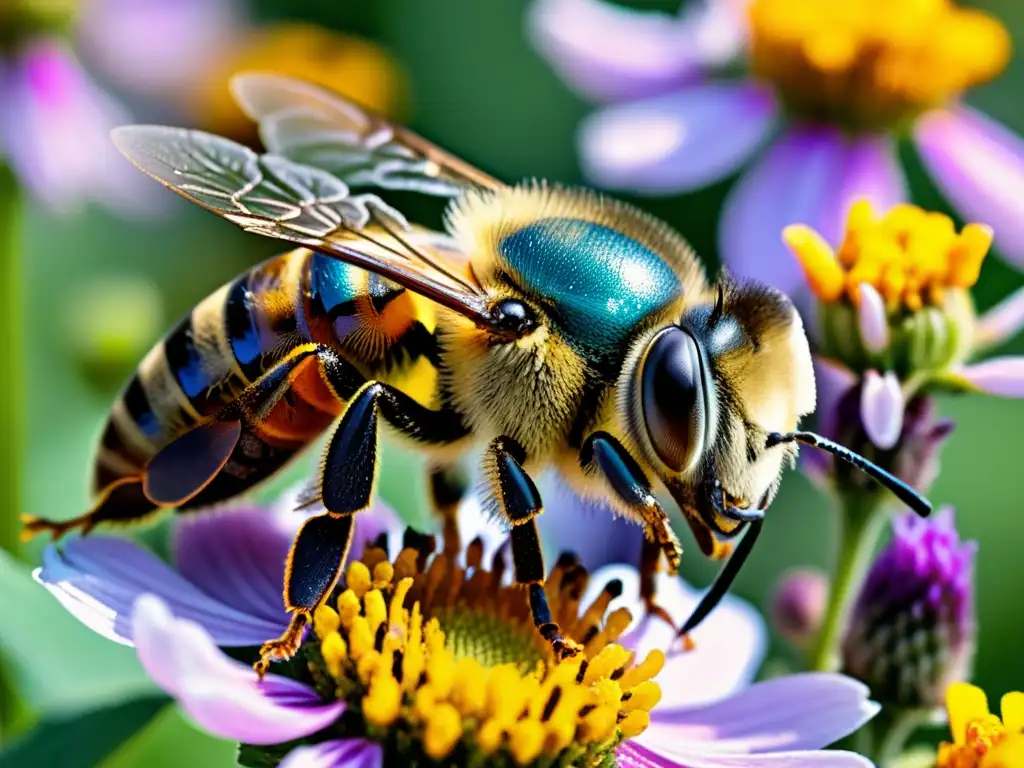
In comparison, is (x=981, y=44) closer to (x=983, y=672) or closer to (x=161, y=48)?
(x=983, y=672)

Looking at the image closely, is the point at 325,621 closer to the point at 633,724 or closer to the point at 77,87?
the point at 633,724

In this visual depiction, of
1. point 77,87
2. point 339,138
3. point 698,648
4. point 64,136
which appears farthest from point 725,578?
point 77,87

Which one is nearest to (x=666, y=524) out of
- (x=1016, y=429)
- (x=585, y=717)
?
(x=585, y=717)

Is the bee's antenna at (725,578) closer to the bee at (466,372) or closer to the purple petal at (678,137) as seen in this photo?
the bee at (466,372)

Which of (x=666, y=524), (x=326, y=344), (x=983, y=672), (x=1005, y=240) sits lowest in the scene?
(x=983, y=672)

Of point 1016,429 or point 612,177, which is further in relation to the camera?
point 1016,429

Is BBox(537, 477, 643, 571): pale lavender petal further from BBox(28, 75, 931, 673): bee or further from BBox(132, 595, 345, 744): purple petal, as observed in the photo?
BBox(132, 595, 345, 744): purple petal
